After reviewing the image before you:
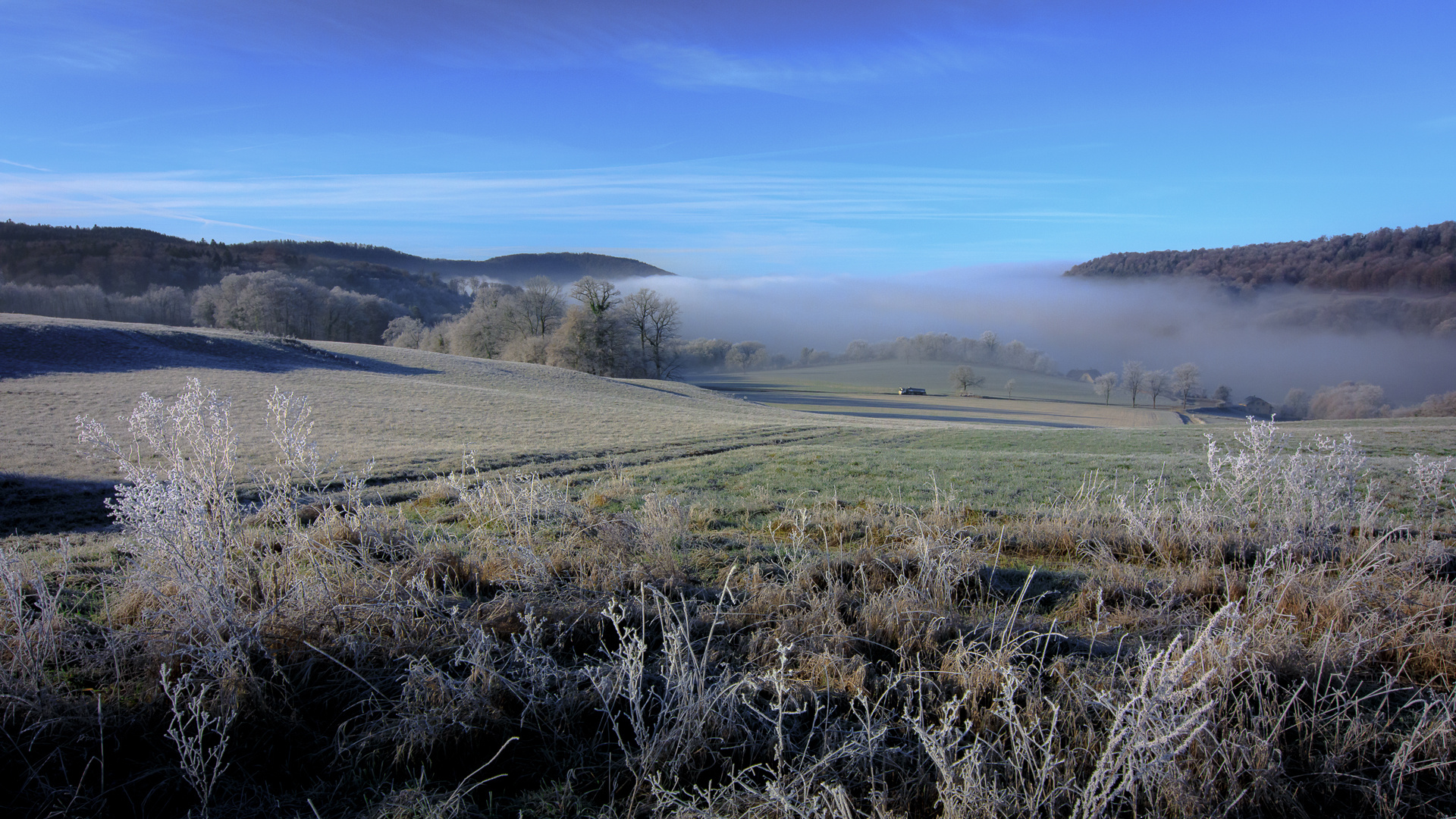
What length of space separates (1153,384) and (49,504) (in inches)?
3213

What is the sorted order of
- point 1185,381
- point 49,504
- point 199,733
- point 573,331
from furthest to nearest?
point 1185,381
point 573,331
point 49,504
point 199,733

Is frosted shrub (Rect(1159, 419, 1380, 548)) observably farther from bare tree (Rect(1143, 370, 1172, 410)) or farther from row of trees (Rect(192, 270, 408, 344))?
bare tree (Rect(1143, 370, 1172, 410))

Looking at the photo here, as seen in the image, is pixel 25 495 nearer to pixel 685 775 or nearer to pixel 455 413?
pixel 685 775

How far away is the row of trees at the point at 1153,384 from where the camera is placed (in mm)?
70562

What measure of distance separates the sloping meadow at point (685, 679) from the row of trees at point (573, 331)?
168 feet

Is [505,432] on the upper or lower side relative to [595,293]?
lower

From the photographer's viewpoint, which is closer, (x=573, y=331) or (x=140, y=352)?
(x=140, y=352)

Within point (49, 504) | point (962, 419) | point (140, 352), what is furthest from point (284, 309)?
point (49, 504)

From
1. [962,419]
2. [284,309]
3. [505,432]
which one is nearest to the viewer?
[505,432]

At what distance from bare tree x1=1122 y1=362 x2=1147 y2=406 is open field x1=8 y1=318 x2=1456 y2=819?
73044 mm

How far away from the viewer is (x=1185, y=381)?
236ft

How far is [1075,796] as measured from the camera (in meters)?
2.73

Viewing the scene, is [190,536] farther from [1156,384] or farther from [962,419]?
[1156,384]

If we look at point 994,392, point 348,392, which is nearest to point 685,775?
point 348,392
